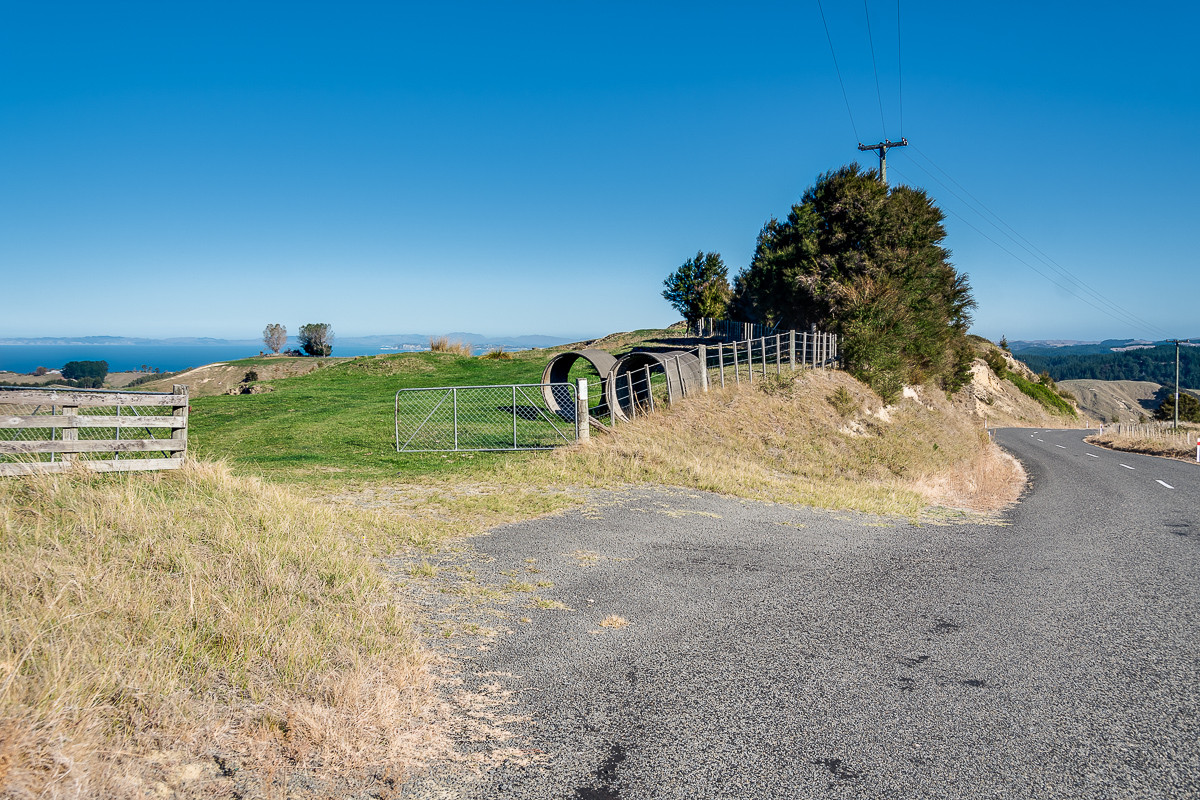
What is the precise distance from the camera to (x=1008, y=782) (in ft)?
11.7

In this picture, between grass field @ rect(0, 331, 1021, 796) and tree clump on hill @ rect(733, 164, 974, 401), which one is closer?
grass field @ rect(0, 331, 1021, 796)

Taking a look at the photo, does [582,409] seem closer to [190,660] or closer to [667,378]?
[667,378]

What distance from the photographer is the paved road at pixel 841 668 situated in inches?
144

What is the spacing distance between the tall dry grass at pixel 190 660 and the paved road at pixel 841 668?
74 cm

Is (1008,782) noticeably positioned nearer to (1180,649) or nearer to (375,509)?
(1180,649)

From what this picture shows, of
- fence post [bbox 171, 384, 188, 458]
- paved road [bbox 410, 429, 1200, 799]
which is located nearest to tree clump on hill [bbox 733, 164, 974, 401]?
paved road [bbox 410, 429, 1200, 799]

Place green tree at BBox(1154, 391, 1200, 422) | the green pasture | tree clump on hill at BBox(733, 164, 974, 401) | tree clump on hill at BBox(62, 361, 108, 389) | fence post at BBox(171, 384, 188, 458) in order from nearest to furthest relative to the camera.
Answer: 1. fence post at BBox(171, 384, 188, 458)
2. the green pasture
3. tree clump on hill at BBox(733, 164, 974, 401)
4. tree clump on hill at BBox(62, 361, 108, 389)
5. green tree at BBox(1154, 391, 1200, 422)

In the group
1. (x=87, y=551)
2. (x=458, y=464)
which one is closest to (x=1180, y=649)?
(x=87, y=551)

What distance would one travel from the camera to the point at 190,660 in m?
4.28

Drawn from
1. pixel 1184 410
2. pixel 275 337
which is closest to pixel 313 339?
pixel 275 337

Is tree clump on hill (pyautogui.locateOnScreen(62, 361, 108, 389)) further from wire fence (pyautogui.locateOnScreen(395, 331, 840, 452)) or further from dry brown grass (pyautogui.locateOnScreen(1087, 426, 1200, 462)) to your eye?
dry brown grass (pyautogui.locateOnScreen(1087, 426, 1200, 462))

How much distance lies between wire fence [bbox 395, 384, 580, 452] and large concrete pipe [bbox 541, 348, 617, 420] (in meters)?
0.06

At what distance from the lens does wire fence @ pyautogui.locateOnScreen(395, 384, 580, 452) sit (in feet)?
57.7

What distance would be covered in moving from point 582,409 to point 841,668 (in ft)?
38.2
